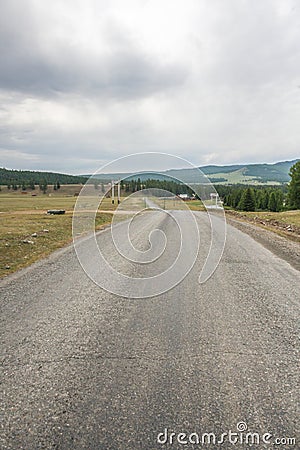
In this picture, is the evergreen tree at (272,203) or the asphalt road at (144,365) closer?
the asphalt road at (144,365)

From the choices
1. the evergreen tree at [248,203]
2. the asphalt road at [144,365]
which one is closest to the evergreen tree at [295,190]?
the evergreen tree at [248,203]

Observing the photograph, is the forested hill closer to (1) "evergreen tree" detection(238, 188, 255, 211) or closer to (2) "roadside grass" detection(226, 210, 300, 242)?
(1) "evergreen tree" detection(238, 188, 255, 211)

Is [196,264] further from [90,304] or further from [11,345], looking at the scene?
[11,345]

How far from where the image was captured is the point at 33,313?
512cm

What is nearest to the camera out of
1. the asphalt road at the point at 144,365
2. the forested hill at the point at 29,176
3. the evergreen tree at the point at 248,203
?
the asphalt road at the point at 144,365

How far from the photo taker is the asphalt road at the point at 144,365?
2.71 metres

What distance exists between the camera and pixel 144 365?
3615 mm

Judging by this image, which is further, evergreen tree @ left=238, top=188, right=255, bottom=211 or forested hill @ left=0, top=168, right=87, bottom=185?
forested hill @ left=0, top=168, right=87, bottom=185

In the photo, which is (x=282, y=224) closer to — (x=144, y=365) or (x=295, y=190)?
(x=144, y=365)

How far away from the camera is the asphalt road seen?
8.88 ft

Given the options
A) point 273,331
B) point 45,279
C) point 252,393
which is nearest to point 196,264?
point 45,279

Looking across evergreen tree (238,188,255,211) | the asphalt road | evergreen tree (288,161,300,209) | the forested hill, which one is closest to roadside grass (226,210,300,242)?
the asphalt road

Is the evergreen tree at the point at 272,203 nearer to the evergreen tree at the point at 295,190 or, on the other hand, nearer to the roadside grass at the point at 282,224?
the evergreen tree at the point at 295,190

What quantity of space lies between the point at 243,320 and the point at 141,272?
312 cm
